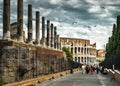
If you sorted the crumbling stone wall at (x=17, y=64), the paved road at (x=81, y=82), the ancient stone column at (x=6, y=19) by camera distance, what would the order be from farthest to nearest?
the ancient stone column at (x=6, y=19) → the paved road at (x=81, y=82) → the crumbling stone wall at (x=17, y=64)

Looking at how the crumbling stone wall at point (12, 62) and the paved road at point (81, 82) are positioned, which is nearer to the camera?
the crumbling stone wall at point (12, 62)

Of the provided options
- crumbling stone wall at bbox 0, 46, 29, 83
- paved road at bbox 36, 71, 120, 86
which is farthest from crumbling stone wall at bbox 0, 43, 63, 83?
paved road at bbox 36, 71, 120, 86

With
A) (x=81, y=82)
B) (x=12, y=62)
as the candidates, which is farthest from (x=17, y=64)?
(x=81, y=82)

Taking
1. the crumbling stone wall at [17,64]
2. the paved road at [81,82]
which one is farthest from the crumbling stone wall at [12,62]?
the paved road at [81,82]

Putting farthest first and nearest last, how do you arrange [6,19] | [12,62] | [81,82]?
[6,19], [81,82], [12,62]

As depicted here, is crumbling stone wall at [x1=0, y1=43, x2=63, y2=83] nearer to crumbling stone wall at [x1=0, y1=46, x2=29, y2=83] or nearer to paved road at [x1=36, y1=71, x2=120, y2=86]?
crumbling stone wall at [x1=0, y1=46, x2=29, y2=83]

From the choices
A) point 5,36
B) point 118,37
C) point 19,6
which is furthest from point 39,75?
point 118,37

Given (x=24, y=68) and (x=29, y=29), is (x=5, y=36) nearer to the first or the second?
(x=24, y=68)

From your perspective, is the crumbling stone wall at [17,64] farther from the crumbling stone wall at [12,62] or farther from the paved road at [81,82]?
the paved road at [81,82]

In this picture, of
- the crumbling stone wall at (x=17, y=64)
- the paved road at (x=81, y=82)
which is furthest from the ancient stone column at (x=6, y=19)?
the paved road at (x=81, y=82)

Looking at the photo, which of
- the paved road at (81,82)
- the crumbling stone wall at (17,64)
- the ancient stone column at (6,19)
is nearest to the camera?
the crumbling stone wall at (17,64)

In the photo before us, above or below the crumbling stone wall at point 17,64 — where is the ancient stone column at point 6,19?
above

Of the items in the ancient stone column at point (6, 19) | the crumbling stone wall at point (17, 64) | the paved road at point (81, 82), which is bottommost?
the paved road at point (81, 82)

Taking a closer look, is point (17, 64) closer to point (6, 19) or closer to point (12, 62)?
point (12, 62)
